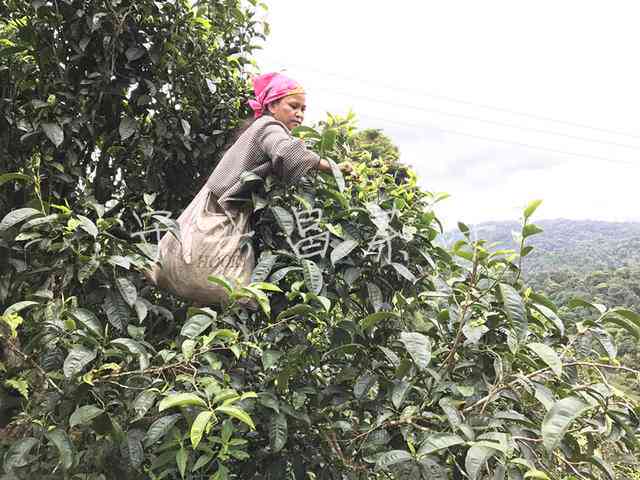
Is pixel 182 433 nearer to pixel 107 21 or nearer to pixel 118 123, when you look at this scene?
pixel 118 123

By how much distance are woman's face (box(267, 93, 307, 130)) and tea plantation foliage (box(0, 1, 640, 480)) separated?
0.09m

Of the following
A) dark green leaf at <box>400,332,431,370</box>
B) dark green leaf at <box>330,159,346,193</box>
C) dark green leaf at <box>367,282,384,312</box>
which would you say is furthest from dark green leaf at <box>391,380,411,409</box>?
dark green leaf at <box>330,159,346,193</box>

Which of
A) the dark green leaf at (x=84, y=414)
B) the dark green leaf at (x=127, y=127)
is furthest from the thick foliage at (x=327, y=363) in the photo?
the dark green leaf at (x=127, y=127)

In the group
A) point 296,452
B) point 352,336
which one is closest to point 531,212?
point 352,336

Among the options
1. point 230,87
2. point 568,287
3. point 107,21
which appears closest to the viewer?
point 107,21

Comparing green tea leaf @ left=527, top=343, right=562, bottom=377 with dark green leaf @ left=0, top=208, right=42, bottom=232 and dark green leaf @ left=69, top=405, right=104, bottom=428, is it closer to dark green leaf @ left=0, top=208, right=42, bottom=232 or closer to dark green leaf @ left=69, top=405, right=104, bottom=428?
dark green leaf @ left=69, top=405, right=104, bottom=428

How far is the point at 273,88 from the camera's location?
176 cm

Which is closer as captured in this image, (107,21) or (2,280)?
(2,280)

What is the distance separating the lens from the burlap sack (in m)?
1.51

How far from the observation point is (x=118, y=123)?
190 cm

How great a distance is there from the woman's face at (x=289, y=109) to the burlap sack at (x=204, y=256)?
1.19 feet

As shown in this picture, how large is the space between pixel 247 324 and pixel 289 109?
70 centimetres

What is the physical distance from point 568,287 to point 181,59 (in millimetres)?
10054

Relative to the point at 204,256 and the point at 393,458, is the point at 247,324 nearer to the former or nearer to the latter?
the point at 204,256
